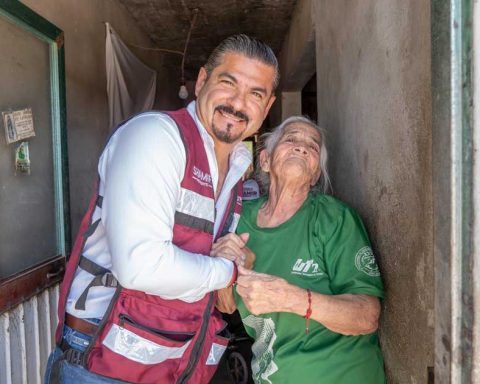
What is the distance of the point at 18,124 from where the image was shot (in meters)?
2.04

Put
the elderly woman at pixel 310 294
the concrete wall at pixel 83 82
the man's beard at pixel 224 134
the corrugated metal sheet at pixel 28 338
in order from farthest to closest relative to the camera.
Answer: the concrete wall at pixel 83 82, the corrugated metal sheet at pixel 28 338, the man's beard at pixel 224 134, the elderly woman at pixel 310 294

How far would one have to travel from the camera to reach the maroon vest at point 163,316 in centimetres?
121

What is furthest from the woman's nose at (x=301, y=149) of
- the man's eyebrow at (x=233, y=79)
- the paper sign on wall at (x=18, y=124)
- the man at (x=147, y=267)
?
the paper sign on wall at (x=18, y=124)

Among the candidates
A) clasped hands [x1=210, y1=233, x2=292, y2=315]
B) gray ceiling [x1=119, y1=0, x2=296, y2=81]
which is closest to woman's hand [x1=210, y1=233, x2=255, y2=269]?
clasped hands [x1=210, y1=233, x2=292, y2=315]

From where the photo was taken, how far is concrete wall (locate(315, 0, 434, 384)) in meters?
1.15

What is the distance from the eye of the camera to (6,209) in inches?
78.0

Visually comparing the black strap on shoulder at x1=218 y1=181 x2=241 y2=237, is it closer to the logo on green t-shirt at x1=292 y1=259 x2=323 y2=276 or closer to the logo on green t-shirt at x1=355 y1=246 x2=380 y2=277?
the logo on green t-shirt at x1=292 y1=259 x2=323 y2=276

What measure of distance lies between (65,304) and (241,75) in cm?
103

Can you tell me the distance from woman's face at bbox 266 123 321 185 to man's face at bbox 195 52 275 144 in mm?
297

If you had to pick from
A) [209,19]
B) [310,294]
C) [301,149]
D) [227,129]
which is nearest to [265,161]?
[301,149]

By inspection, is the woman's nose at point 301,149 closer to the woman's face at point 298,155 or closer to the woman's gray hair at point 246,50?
the woman's face at point 298,155

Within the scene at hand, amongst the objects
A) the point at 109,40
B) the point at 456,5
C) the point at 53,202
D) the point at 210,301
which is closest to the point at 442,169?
the point at 456,5

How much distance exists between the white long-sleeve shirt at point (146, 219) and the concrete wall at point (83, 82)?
175 cm

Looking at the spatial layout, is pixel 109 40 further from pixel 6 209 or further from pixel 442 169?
pixel 442 169
